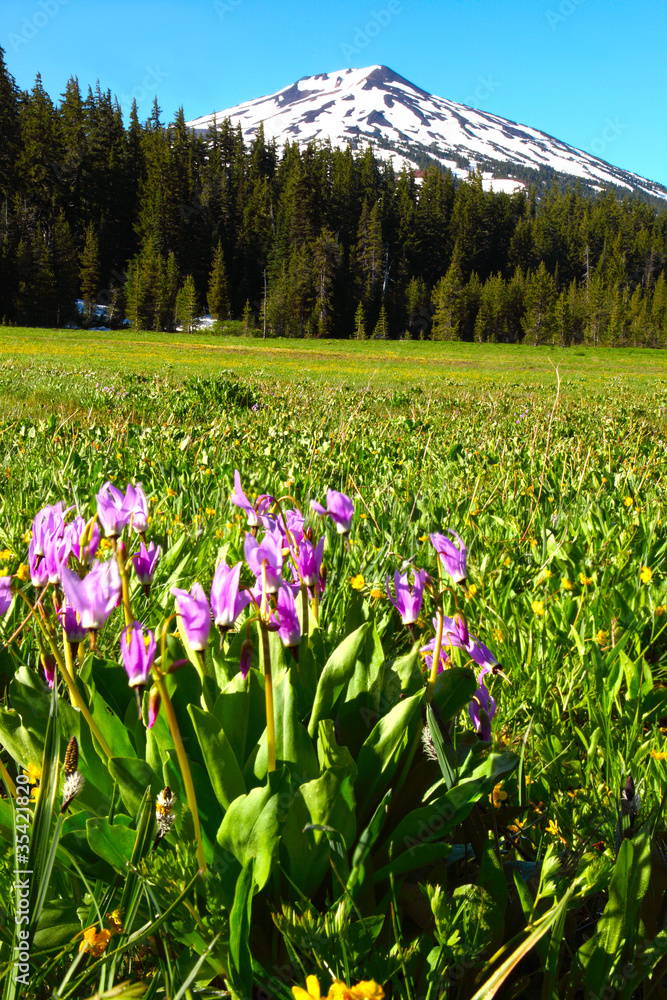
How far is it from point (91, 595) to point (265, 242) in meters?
84.3

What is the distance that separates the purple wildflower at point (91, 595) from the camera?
100 centimetres

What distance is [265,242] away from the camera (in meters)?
78.6

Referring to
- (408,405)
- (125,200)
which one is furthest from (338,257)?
(408,405)

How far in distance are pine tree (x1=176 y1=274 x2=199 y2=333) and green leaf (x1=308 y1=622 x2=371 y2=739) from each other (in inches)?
2491

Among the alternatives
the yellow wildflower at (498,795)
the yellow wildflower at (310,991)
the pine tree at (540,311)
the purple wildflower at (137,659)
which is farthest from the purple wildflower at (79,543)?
the pine tree at (540,311)

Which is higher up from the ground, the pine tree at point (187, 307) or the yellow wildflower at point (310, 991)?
the pine tree at point (187, 307)

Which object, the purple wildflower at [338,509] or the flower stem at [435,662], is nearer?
the flower stem at [435,662]

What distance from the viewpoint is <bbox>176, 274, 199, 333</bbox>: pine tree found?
6022 centimetres

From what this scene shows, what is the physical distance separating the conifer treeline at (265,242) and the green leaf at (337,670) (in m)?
63.0

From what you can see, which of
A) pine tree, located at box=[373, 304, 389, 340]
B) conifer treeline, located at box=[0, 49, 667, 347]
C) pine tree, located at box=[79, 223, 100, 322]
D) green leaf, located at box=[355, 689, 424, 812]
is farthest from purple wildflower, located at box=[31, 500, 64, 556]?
pine tree, located at box=[373, 304, 389, 340]

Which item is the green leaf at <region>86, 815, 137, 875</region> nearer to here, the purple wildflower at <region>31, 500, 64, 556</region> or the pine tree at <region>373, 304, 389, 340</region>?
the purple wildflower at <region>31, 500, 64, 556</region>

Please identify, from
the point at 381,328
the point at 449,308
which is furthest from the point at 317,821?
the point at 449,308

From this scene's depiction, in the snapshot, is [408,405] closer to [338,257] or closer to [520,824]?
[520,824]

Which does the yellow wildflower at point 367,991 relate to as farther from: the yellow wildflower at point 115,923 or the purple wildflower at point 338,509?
the purple wildflower at point 338,509
